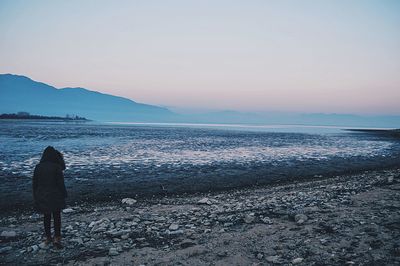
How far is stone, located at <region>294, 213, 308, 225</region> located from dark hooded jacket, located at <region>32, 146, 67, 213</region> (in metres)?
7.40

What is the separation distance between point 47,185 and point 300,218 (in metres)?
8.01

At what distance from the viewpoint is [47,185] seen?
315 inches

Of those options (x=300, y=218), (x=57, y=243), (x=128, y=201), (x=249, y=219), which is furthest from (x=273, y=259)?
(x=128, y=201)

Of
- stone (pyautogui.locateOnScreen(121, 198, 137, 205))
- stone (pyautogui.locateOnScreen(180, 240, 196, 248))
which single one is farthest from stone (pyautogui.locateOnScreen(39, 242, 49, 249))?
stone (pyautogui.locateOnScreen(121, 198, 137, 205))

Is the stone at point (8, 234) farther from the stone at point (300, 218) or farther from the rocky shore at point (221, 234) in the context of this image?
the stone at point (300, 218)

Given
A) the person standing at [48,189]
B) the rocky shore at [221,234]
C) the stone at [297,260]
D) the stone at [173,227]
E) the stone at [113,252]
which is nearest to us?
the stone at [297,260]

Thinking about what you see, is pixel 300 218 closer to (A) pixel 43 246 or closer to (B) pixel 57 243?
(B) pixel 57 243

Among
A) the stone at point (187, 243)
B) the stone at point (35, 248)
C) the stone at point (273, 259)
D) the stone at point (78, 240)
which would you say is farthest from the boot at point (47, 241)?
the stone at point (273, 259)

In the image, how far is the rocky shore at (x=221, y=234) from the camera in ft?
24.0

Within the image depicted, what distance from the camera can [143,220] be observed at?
10.6 meters

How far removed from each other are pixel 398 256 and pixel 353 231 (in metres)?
1.79

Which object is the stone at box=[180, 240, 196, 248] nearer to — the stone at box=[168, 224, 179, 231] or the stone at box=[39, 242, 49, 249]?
the stone at box=[168, 224, 179, 231]

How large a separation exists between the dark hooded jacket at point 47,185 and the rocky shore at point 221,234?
3.81 ft

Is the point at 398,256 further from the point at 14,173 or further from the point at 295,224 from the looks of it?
the point at 14,173
